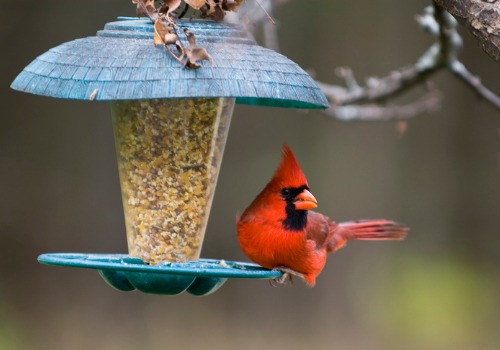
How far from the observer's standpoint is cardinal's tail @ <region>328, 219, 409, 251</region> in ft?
14.2

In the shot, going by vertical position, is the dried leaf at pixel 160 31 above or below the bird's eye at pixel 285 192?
above

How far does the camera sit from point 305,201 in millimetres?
3311

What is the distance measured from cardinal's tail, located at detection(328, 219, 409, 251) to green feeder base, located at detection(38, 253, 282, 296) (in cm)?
140

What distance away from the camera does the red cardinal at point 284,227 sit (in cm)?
328

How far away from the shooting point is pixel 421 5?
6.85m

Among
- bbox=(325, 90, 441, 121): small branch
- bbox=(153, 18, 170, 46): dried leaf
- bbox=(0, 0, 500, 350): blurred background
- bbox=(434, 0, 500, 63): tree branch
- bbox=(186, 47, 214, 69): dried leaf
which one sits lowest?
bbox=(0, 0, 500, 350): blurred background

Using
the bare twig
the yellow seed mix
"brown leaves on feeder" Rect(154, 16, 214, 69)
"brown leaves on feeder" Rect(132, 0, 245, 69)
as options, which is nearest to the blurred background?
the bare twig

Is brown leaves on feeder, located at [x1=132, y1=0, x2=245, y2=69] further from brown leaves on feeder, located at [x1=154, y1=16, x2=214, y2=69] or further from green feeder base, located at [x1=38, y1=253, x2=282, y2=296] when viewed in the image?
green feeder base, located at [x1=38, y1=253, x2=282, y2=296]

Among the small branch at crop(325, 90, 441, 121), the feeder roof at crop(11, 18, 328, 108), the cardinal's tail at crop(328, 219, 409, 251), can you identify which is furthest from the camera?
the small branch at crop(325, 90, 441, 121)

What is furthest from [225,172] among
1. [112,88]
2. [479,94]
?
[112,88]

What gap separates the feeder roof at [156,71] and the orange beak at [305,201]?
0.67 metres

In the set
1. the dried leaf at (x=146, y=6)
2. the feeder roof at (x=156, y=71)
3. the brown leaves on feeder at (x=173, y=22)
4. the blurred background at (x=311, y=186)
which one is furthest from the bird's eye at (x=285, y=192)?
the blurred background at (x=311, y=186)

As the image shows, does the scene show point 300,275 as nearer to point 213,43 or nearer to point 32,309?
point 213,43

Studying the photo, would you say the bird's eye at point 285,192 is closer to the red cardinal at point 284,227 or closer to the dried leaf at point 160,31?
the red cardinal at point 284,227
